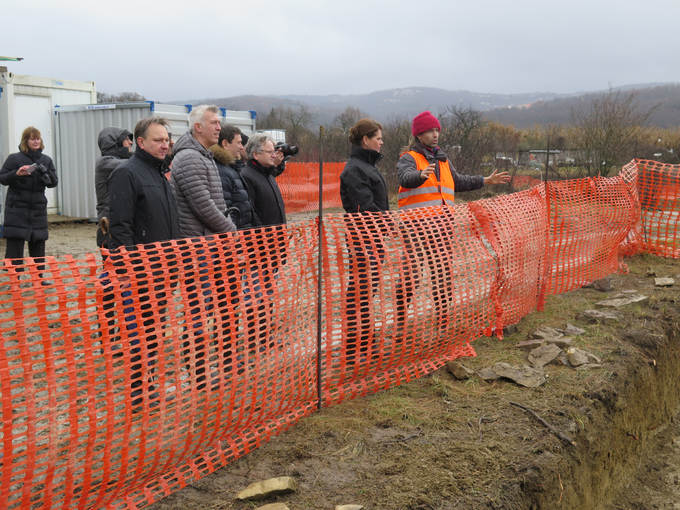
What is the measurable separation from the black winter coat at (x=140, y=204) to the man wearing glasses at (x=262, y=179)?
3.16 feet

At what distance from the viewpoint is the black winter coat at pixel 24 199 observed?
6.51 metres

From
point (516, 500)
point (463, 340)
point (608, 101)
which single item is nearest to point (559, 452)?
point (516, 500)

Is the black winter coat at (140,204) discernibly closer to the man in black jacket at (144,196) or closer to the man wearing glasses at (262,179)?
the man in black jacket at (144,196)

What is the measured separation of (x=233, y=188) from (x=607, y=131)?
586 inches

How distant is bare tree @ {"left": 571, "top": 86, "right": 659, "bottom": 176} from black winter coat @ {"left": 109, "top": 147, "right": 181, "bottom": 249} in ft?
49.2

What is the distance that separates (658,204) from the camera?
29.9 feet

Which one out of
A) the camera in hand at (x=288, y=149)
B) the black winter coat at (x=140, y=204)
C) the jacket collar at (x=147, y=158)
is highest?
the camera in hand at (x=288, y=149)

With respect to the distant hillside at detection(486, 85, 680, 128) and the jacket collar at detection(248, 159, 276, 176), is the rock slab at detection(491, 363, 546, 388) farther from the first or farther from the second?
the distant hillside at detection(486, 85, 680, 128)

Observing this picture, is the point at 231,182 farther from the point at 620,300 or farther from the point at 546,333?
the point at 620,300

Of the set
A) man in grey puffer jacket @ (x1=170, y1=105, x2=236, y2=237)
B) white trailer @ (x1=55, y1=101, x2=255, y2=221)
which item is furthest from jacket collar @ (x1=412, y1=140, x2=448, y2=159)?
white trailer @ (x1=55, y1=101, x2=255, y2=221)

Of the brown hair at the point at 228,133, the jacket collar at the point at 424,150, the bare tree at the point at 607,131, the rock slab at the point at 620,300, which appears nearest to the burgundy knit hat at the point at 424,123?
the jacket collar at the point at 424,150

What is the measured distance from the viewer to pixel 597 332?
5172mm

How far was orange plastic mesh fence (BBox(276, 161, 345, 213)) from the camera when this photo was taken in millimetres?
16922

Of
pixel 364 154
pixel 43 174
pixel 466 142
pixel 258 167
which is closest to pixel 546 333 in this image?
pixel 364 154
